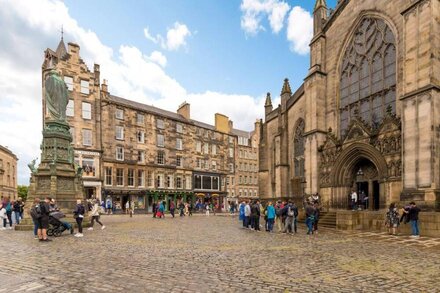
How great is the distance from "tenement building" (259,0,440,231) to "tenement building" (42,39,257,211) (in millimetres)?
19743

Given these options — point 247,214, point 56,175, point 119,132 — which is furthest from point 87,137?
point 247,214

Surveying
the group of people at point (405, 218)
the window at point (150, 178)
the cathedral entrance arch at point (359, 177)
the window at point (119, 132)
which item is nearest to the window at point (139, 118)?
the window at point (119, 132)

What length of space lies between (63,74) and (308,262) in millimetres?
34801

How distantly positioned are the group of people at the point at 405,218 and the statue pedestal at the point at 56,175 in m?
15.4

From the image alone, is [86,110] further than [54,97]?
Yes

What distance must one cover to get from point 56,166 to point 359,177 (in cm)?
1885

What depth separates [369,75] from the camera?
20688 mm

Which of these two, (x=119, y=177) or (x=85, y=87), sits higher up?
(x=85, y=87)

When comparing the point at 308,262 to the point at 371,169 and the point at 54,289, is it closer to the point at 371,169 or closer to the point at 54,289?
the point at 54,289

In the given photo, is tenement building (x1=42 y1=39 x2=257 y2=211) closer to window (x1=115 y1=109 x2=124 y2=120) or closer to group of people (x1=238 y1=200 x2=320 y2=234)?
window (x1=115 y1=109 x2=124 y2=120)

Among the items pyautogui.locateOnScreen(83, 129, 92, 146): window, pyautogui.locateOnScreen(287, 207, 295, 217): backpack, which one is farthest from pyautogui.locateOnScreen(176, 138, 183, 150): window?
pyautogui.locateOnScreen(287, 207, 295, 217): backpack

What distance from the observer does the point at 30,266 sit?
6867mm

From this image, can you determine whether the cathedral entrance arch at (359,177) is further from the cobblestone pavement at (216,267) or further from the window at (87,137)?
the window at (87,137)

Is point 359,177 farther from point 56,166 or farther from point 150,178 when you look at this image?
point 150,178
